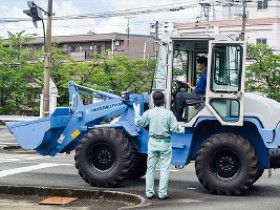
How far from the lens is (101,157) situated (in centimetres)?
1231

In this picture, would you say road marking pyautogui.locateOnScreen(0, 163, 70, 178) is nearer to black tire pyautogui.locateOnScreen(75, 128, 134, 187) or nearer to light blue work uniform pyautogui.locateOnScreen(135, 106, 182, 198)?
black tire pyautogui.locateOnScreen(75, 128, 134, 187)

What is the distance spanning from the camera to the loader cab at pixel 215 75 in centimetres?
1120

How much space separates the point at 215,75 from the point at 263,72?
101ft

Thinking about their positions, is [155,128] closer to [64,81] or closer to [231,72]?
[231,72]

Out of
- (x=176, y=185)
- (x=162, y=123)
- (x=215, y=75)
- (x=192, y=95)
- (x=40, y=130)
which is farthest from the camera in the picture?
(x=40, y=130)

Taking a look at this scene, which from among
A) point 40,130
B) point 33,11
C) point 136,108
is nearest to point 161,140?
point 136,108

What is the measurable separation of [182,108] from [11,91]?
3864 centimetres

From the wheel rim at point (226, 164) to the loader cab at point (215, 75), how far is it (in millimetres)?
581

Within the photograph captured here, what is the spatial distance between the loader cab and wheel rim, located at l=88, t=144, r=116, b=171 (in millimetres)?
1538

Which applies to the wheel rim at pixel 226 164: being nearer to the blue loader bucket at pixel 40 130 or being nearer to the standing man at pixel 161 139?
the standing man at pixel 161 139

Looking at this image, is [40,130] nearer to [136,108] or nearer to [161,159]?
[136,108]

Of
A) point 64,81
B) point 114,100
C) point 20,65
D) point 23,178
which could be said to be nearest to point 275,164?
point 114,100

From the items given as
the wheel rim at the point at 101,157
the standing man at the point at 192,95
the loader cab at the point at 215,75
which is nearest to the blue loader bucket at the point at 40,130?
the wheel rim at the point at 101,157

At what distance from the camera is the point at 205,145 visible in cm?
1117
